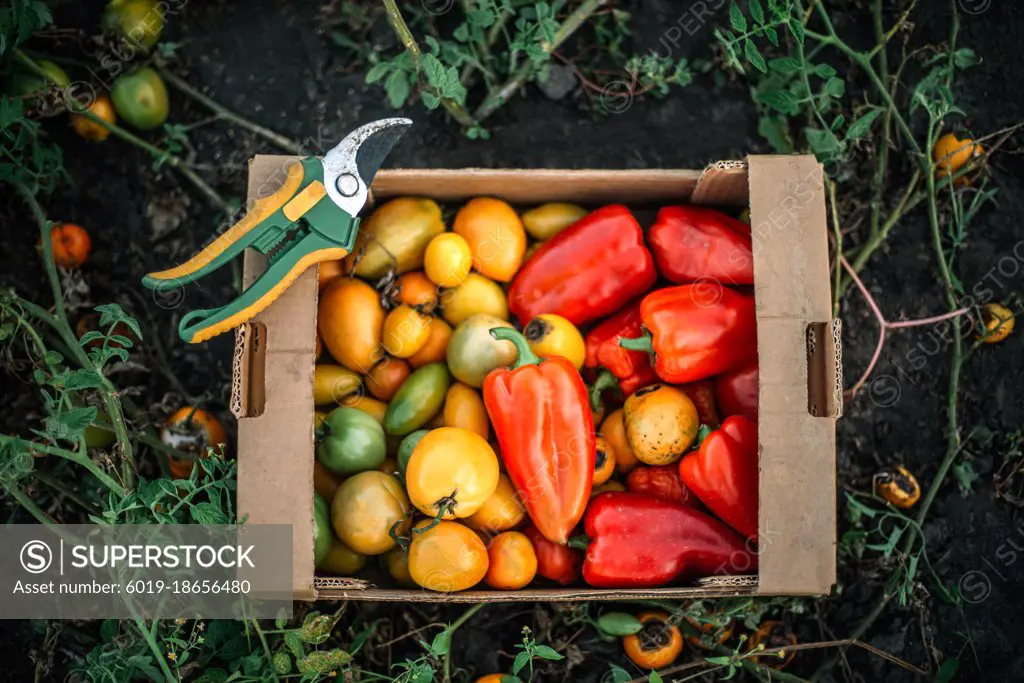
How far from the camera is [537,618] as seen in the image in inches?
101

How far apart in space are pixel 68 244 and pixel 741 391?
2.03 metres

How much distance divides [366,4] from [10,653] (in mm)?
Result: 2275

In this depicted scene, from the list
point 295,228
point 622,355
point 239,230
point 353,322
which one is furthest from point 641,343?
point 239,230

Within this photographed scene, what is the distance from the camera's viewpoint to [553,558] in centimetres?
228

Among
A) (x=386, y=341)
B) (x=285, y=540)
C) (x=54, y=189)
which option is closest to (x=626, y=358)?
(x=386, y=341)

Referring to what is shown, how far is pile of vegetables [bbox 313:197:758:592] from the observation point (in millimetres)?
2199

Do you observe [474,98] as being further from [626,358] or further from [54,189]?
[54,189]

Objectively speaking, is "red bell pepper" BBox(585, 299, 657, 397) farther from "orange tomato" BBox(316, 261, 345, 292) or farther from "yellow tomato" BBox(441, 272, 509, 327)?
"orange tomato" BBox(316, 261, 345, 292)

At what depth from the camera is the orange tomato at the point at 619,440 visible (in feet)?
7.83

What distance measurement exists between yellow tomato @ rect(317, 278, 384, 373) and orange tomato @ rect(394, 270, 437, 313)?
65mm

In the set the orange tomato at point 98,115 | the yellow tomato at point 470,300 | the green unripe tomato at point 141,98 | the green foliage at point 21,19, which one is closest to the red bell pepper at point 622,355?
the yellow tomato at point 470,300

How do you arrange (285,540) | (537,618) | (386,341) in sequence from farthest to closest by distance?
(537,618) → (386,341) → (285,540)

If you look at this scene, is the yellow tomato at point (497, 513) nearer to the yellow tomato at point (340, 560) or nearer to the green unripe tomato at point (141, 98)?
the yellow tomato at point (340, 560)

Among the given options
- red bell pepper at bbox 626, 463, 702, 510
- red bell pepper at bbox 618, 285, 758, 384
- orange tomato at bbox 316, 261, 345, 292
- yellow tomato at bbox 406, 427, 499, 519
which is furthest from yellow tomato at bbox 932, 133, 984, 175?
orange tomato at bbox 316, 261, 345, 292
